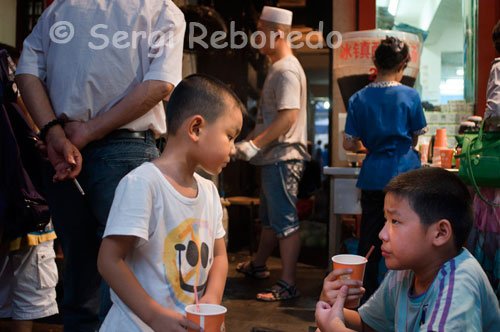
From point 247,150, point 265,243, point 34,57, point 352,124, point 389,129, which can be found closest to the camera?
point 34,57

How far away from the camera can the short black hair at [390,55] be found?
328cm

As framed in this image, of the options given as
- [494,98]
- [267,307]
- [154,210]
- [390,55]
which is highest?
[390,55]

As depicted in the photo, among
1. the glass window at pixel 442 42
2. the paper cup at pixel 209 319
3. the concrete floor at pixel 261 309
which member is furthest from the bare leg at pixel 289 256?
the paper cup at pixel 209 319

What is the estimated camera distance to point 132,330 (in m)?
1.41

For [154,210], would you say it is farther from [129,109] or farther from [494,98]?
[494,98]

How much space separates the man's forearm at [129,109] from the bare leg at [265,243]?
271cm

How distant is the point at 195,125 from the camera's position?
1.54m

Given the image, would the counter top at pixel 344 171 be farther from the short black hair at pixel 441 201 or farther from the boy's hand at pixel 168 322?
the boy's hand at pixel 168 322

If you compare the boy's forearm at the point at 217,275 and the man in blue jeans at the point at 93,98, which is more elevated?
the man in blue jeans at the point at 93,98

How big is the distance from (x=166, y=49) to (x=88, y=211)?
669 mm

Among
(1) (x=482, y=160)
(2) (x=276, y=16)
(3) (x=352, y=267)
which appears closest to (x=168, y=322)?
(3) (x=352, y=267)

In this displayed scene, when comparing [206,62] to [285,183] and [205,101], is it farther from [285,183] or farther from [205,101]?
[205,101]

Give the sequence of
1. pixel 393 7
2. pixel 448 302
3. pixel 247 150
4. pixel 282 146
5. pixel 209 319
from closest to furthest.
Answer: pixel 209 319
pixel 448 302
pixel 247 150
pixel 282 146
pixel 393 7

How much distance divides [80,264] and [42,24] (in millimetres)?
941
